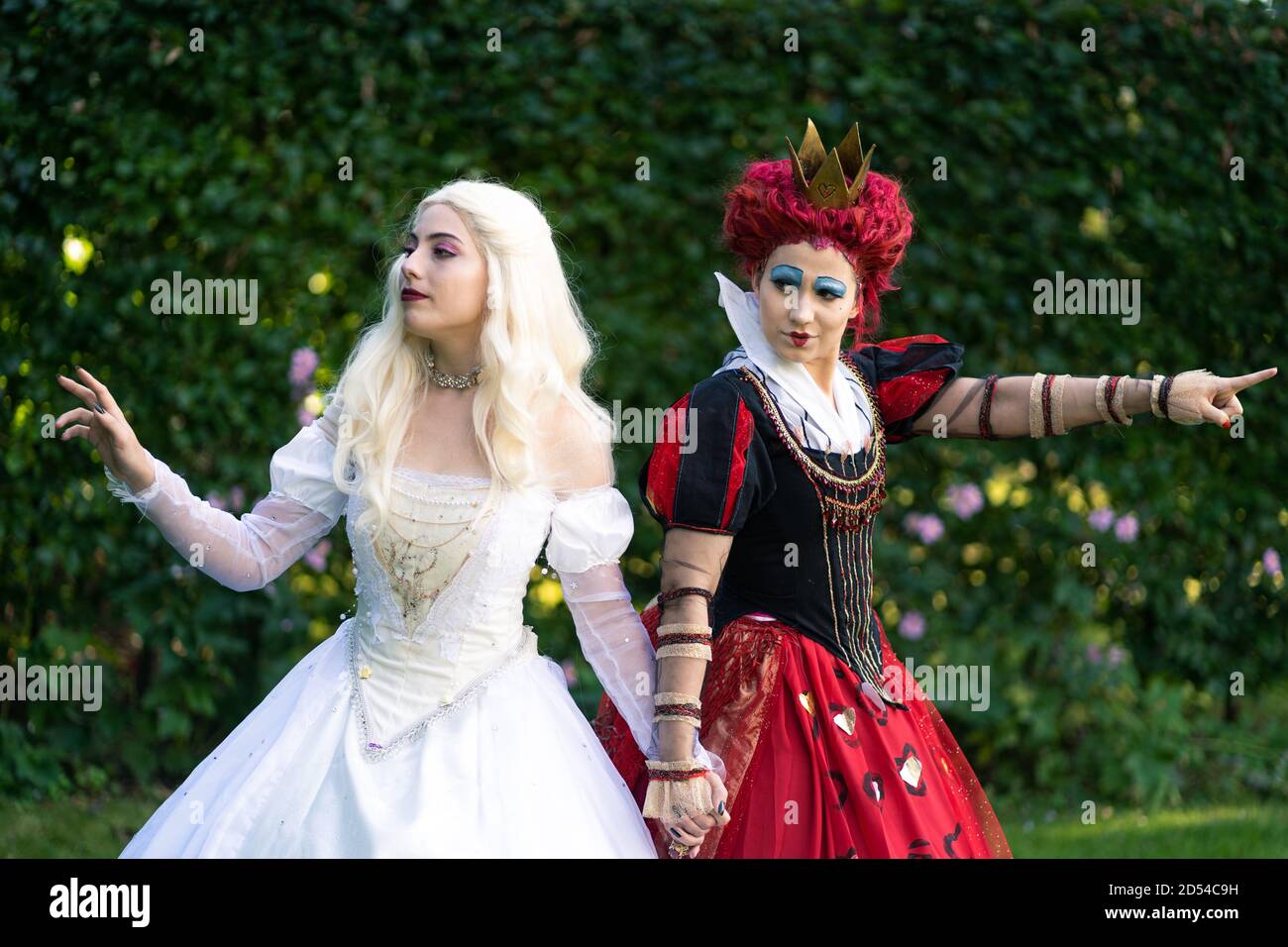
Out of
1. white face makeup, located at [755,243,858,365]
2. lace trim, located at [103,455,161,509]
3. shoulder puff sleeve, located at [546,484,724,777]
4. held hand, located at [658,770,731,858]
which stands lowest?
held hand, located at [658,770,731,858]

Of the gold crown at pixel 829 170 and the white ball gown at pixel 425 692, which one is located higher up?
the gold crown at pixel 829 170

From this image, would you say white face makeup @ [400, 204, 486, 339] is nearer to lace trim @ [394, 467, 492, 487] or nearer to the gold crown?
lace trim @ [394, 467, 492, 487]

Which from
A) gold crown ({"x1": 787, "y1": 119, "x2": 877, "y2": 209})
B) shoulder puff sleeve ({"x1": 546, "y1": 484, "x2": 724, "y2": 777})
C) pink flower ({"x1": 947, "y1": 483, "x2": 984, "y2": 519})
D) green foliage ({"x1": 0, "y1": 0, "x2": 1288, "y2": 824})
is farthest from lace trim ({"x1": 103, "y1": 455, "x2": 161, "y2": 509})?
pink flower ({"x1": 947, "y1": 483, "x2": 984, "y2": 519})

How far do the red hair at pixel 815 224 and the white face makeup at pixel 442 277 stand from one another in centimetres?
54

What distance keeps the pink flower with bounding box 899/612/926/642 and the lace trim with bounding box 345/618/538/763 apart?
240 centimetres

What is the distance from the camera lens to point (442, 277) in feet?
9.70

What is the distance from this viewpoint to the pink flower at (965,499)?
5.21 metres

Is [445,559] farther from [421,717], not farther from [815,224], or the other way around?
[815,224]

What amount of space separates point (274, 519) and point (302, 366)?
1.91 m

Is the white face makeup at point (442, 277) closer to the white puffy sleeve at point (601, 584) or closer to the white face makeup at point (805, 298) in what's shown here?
the white puffy sleeve at point (601, 584)

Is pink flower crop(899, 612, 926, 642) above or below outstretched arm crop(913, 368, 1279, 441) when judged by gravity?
below

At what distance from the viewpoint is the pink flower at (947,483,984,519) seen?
5211 mm

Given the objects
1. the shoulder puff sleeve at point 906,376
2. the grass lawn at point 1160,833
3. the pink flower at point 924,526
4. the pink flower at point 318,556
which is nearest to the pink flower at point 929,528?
the pink flower at point 924,526

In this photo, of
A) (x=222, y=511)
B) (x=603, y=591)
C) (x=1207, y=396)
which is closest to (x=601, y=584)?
(x=603, y=591)
